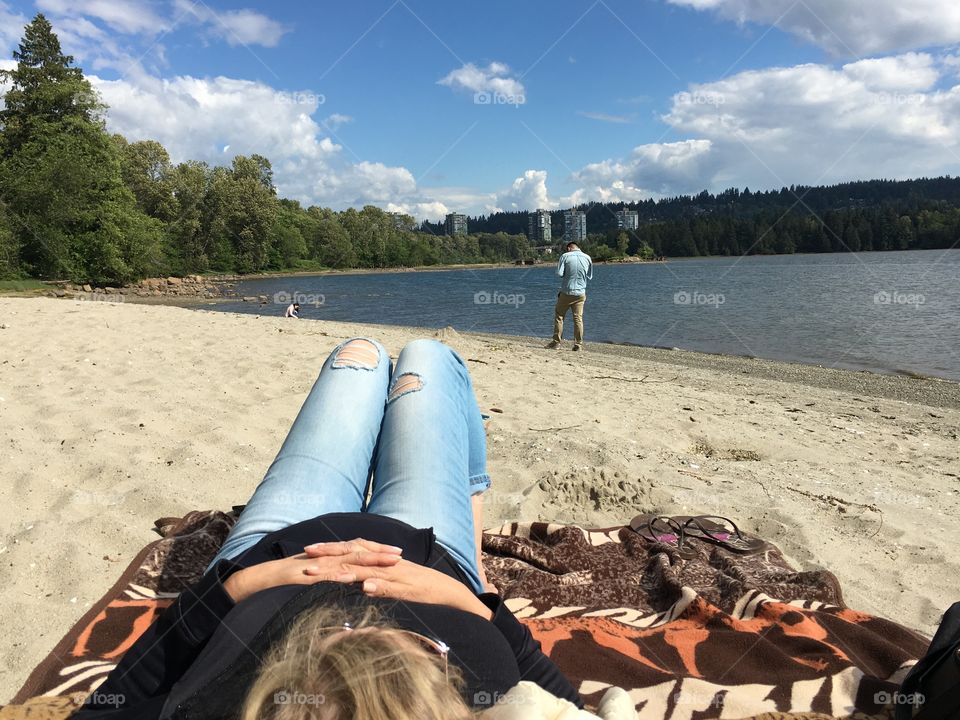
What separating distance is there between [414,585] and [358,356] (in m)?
1.11

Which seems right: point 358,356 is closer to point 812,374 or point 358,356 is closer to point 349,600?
point 349,600

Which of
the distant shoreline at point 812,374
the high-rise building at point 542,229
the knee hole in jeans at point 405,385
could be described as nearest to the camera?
the knee hole in jeans at point 405,385

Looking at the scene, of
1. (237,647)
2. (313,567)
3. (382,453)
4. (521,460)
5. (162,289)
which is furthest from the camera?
(162,289)

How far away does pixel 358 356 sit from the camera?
2.24 metres

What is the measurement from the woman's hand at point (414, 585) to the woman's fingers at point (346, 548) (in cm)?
4

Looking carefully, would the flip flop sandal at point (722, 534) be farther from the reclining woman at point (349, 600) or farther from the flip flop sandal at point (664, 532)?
the reclining woman at point (349, 600)

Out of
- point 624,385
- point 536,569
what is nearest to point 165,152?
point 624,385

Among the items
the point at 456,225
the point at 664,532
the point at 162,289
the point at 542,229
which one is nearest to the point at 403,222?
the point at 456,225

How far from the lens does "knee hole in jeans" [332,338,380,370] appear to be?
2184mm

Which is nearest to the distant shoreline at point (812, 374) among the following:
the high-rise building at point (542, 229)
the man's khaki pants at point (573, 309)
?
the man's khaki pants at point (573, 309)

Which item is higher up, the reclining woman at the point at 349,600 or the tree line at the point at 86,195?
the tree line at the point at 86,195

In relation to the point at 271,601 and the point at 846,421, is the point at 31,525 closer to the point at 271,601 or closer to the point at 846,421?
the point at 271,601

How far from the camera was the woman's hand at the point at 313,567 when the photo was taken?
124cm

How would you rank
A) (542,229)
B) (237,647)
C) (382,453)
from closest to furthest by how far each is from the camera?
(237,647)
(382,453)
(542,229)
